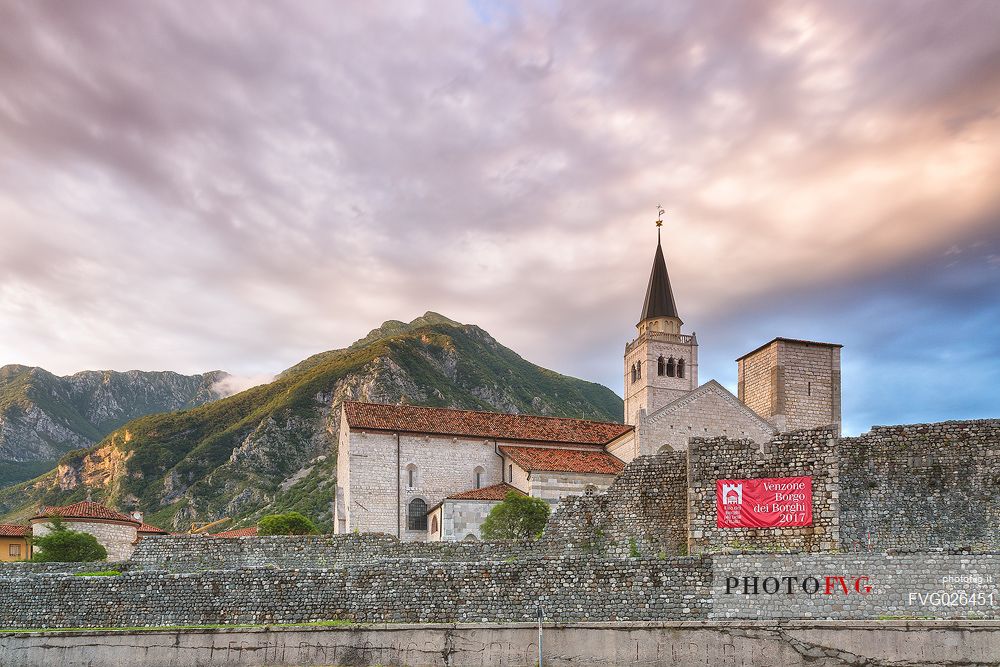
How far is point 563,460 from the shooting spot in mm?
45406

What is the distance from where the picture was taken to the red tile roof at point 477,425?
4691cm

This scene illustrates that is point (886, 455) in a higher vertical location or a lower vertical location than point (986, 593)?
higher

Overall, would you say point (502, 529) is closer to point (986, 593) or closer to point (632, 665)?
point (632, 665)

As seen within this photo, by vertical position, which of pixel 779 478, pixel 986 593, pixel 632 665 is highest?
pixel 779 478

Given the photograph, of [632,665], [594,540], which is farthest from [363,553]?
[632,665]

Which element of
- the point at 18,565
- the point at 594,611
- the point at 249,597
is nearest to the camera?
the point at 594,611

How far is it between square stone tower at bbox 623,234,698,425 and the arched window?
20.0m

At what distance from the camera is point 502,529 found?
35062 mm

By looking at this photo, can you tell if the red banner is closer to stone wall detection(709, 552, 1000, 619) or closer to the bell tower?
stone wall detection(709, 552, 1000, 619)

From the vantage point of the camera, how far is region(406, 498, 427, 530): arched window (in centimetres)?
4534

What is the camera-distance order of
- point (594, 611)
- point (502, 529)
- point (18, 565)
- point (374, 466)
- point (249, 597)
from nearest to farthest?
point (594, 611) < point (249, 597) < point (18, 565) < point (502, 529) < point (374, 466)

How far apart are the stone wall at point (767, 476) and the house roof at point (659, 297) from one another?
43.4 metres

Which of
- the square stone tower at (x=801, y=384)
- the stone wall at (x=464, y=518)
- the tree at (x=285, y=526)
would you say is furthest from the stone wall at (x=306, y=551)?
the square stone tower at (x=801, y=384)

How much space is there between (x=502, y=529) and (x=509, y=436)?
13.8 m
